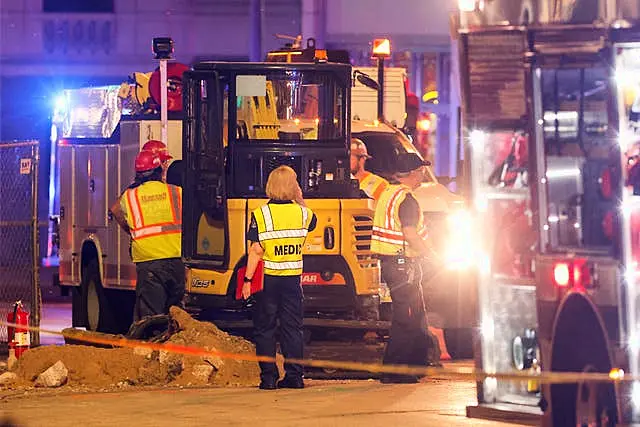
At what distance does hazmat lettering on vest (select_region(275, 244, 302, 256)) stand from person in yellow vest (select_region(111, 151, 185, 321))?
9.54ft

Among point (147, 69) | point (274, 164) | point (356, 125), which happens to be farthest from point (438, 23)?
point (274, 164)

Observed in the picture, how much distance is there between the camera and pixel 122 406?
12555mm

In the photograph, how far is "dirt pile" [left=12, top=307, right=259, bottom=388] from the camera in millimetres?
14117

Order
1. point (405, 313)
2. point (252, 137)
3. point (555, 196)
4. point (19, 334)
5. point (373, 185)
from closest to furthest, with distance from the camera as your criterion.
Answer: point (555, 196), point (405, 313), point (373, 185), point (19, 334), point (252, 137)

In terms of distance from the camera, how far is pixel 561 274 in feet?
30.1

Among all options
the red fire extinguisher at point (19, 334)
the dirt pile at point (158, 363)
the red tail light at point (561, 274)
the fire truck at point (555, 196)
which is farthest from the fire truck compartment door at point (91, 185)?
the red tail light at point (561, 274)

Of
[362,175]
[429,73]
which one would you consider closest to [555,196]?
[362,175]

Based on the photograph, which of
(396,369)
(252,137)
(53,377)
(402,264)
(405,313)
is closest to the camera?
(396,369)

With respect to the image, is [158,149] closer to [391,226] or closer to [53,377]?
[53,377]

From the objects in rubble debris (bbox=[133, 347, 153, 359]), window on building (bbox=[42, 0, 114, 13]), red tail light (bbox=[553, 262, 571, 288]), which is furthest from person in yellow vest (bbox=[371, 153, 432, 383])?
window on building (bbox=[42, 0, 114, 13])

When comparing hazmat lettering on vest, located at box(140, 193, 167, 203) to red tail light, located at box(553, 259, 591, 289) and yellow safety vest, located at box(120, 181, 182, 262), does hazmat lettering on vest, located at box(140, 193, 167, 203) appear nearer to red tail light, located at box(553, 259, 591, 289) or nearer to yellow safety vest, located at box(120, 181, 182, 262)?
yellow safety vest, located at box(120, 181, 182, 262)

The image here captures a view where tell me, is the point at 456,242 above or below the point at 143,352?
above

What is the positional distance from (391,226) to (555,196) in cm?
448

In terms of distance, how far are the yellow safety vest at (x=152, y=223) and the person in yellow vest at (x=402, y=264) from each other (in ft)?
8.71
